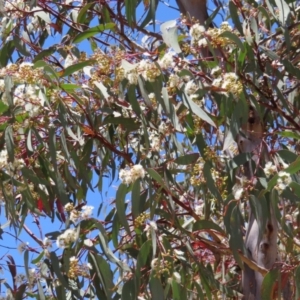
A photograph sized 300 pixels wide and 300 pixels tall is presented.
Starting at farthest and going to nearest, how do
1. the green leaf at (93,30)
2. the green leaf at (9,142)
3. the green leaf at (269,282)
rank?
the green leaf at (93,30) → the green leaf at (269,282) → the green leaf at (9,142)

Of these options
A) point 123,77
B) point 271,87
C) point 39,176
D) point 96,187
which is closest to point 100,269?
point 39,176

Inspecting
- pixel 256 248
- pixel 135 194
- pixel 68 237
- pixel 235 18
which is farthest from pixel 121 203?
pixel 235 18

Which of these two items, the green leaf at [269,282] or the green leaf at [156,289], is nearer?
the green leaf at [156,289]

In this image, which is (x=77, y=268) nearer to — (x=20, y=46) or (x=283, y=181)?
(x=283, y=181)

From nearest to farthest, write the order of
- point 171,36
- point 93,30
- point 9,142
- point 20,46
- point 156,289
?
point 156,289
point 9,142
point 171,36
point 93,30
point 20,46

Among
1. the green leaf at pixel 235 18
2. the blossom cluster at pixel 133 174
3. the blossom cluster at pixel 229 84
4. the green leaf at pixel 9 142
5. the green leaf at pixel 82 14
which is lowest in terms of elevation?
the blossom cluster at pixel 133 174

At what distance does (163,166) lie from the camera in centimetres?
216

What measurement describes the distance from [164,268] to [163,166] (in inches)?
13.5

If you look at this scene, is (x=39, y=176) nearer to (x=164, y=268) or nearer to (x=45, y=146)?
(x=45, y=146)

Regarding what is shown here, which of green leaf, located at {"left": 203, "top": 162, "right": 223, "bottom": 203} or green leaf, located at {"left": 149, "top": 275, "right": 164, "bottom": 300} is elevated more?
green leaf, located at {"left": 203, "top": 162, "right": 223, "bottom": 203}

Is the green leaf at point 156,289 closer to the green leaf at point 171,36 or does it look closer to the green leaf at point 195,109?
the green leaf at point 195,109

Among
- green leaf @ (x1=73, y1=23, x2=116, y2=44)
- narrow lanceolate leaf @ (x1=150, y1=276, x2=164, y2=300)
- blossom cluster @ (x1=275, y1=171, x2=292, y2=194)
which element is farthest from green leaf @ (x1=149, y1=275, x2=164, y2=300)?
green leaf @ (x1=73, y1=23, x2=116, y2=44)

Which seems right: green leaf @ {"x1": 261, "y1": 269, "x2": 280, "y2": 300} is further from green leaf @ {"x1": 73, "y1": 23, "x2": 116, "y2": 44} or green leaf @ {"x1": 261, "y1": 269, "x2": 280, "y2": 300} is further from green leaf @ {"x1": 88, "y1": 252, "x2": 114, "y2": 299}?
green leaf @ {"x1": 73, "y1": 23, "x2": 116, "y2": 44}

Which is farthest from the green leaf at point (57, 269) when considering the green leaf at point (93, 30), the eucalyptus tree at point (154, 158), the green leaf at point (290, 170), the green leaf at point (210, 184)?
the green leaf at point (93, 30)
